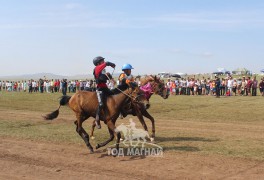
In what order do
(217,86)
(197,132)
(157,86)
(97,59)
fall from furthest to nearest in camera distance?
(217,86)
(197,132)
(157,86)
(97,59)

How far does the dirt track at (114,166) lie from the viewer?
834 cm

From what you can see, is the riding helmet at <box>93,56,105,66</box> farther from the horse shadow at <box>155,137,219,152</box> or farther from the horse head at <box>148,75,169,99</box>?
the horse shadow at <box>155,137,219,152</box>

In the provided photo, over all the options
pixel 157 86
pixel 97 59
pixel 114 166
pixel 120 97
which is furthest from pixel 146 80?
pixel 114 166

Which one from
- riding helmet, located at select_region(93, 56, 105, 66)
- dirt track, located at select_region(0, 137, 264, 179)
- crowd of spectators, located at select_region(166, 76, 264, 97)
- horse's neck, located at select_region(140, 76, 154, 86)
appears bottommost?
dirt track, located at select_region(0, 137, 264, 179)

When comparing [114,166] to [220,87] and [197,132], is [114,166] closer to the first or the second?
[197,132]

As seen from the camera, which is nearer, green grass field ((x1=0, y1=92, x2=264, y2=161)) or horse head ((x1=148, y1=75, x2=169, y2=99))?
green grass field ((x1=0, y1=92, x2=264, y2=161))

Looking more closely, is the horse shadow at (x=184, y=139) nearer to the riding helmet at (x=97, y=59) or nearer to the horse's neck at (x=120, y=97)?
the horse's neck at (x=120, y=97)

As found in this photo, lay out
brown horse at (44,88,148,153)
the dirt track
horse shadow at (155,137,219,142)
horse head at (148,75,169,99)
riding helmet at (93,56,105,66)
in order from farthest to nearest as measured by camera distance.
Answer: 1. horse head at (148,75,169,99)
2. horse shadow at (155,137,219,142)
3. riding helmet at (93,56,105,66)
4. brown horse at (44,88,148,153)
5. the dirt track

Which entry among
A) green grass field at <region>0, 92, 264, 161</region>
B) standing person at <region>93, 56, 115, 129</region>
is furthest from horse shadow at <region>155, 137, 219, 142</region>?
standing person at <region>93, 56, 115, 129</region>

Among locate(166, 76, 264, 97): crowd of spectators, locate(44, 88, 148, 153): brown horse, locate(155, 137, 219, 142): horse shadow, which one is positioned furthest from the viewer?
locate(166, 76, 264, 97): crowd of spectators

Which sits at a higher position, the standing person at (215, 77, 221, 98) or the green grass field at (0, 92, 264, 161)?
the standing person at (215, 77, 221, 98)

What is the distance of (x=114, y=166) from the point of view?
924 centimetres

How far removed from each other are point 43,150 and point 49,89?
124ft

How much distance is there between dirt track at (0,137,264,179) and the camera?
834cm
